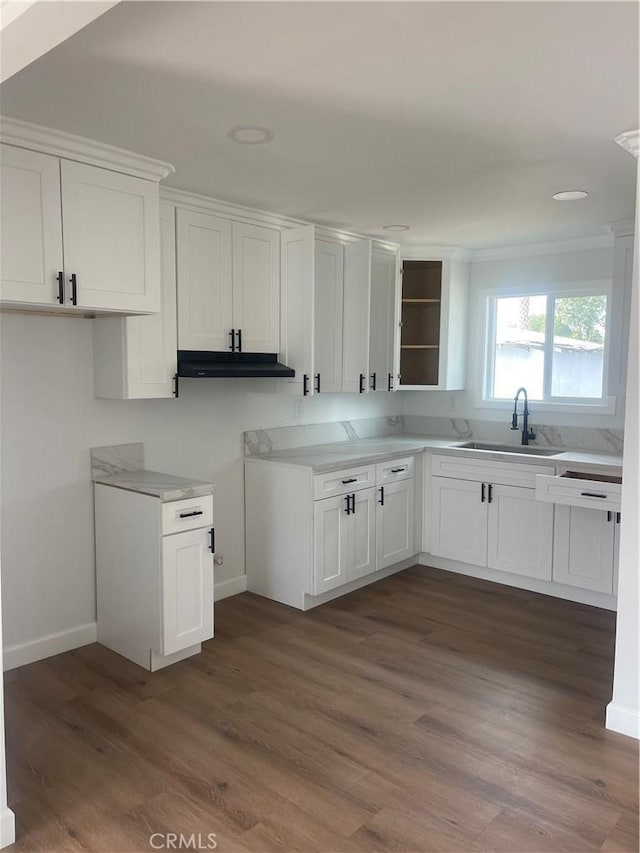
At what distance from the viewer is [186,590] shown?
3164 mm

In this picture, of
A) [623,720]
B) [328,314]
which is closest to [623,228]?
[328,314]

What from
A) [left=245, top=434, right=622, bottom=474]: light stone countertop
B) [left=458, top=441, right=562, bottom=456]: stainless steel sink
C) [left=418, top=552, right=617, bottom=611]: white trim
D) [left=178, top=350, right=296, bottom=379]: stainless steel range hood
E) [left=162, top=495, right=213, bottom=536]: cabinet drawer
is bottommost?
[left=418, top=552, right=617, bottom=611]: white trim

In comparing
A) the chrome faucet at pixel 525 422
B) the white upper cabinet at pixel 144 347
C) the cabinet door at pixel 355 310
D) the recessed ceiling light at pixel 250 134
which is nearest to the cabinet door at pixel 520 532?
the chrome faucet at pixel 525 422

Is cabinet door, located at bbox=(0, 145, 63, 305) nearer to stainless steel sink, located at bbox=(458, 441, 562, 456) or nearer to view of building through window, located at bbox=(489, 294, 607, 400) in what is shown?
stainless steel sink, located at bbox=(458, 441, 562, 456)

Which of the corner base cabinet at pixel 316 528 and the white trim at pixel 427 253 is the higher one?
the white trim at pixel 427 253

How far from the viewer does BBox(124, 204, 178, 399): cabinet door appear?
3.20m

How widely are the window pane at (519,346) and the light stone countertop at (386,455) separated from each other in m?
0.56

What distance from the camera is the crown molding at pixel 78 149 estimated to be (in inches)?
98.7

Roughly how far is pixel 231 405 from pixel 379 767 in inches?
92.1

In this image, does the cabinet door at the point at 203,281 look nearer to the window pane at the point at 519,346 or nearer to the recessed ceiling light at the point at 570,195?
the recessed ceiling light at the point at 570,195

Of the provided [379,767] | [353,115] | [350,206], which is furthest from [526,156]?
[379,767]

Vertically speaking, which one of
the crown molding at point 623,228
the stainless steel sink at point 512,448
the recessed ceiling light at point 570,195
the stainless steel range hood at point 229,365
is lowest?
the stainless steel sink at point 512,448

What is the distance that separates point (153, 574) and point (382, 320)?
2.56 m

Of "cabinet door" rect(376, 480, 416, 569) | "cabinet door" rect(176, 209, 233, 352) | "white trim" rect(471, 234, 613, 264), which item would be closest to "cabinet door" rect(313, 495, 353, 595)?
"cabinet door" rect(376, 480, 416, 569)
